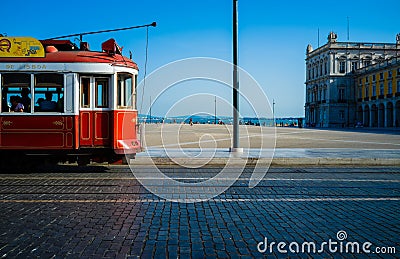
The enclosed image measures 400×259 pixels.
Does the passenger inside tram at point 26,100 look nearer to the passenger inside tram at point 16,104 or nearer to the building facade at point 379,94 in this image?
the passenger inside tram at point 16,104

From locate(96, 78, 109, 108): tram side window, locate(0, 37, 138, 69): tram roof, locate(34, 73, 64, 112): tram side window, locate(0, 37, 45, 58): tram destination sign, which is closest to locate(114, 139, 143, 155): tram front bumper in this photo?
locate(96, 78, 109, 108): tram side window

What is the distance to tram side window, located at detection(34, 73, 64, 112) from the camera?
10.1m

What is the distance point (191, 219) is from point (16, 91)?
7081 mm

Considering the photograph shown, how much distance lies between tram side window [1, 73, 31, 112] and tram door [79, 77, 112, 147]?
1.44 m

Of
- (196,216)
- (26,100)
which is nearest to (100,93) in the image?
(26,100)

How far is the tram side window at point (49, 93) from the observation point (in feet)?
33.3

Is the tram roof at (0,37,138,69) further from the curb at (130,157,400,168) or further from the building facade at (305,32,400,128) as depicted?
the building facade at (305,32,400,128)

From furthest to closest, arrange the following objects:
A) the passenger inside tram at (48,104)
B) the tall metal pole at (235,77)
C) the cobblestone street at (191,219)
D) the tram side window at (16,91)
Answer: the tall metal pole at (235,77), the passenger inside tram at (48,104), the tram side window at (16,91), the cobblestone street at (191,219)

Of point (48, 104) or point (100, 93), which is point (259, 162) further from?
point (48, 104)

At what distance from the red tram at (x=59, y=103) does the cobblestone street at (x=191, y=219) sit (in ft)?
4.58

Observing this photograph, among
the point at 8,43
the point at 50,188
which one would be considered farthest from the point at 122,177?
the point at 8,43

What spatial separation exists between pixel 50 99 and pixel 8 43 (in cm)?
194

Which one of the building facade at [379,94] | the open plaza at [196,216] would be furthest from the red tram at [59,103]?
the building facade at [379,94]

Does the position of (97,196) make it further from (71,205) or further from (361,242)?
(361,242)
